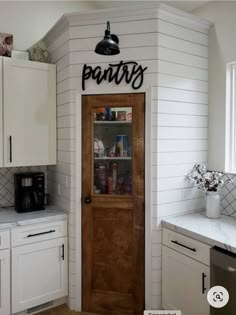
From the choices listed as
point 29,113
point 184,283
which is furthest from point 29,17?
point 184,283

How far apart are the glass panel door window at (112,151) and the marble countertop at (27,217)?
434 mm

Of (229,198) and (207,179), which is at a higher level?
(207,179)

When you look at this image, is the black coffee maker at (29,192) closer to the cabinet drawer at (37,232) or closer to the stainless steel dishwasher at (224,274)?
the cabinet drawer at (37,232)

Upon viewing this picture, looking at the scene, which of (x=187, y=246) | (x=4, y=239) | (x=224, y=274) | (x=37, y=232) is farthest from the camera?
(x=37, y=232)

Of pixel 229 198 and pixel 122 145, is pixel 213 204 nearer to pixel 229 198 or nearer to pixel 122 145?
pixel 229 198

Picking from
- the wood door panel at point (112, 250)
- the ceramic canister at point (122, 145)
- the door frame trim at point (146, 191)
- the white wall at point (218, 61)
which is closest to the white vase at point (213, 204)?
the white wall at point (218, 61)

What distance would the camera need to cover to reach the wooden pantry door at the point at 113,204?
7.60ft

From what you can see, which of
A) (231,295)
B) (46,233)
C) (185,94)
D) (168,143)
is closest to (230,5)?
(185,94)

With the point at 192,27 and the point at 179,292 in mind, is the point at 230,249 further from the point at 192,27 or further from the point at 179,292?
the point at 192,27

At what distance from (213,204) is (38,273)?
163 cm

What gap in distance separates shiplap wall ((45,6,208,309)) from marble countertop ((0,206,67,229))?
11cm

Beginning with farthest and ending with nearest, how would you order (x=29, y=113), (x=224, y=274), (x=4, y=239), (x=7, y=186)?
(x=7, y=186), (x=29, y=113), (x=4, y=239), (x=224, y=274)

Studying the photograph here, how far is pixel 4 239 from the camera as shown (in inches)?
86.4

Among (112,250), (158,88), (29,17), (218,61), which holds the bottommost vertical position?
(112,250)
